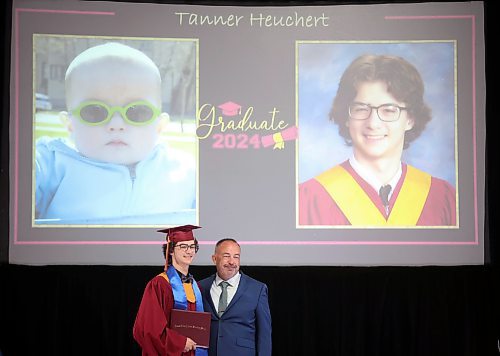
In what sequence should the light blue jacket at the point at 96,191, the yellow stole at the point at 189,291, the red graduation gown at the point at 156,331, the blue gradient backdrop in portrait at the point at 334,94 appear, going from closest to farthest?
the red graduation gown at the point at 156,331, the yellow stole at the point at 189,291, the light blue jacket at the point at 96,191, the blue gradient backdrop in portrait at the point at 334,94

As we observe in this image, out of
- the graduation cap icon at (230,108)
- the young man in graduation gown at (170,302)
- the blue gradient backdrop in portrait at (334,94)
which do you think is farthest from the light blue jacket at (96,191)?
the young man in graduation gown at (170,302)

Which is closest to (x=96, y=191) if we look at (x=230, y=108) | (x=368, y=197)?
(x=230, y=108)

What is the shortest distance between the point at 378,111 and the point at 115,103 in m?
1.91

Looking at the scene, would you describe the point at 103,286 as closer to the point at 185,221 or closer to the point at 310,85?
the point at 185,221

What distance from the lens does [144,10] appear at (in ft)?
21.6

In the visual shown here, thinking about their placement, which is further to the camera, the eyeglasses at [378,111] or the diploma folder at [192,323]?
the eyeglasses at [378,111]

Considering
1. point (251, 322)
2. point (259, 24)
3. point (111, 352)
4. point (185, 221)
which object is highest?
point (259, 24)

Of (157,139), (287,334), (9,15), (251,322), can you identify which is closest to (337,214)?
(287,334)

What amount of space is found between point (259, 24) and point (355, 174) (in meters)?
1.30

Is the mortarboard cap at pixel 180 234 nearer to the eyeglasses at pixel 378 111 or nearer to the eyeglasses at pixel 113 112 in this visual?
the eyeglasses at pixel 113 112

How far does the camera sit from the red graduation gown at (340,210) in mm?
6555

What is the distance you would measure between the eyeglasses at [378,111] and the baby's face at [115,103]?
140cm

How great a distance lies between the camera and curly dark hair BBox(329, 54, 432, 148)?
260 inches

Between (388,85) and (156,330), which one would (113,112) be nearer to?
(388,85)
